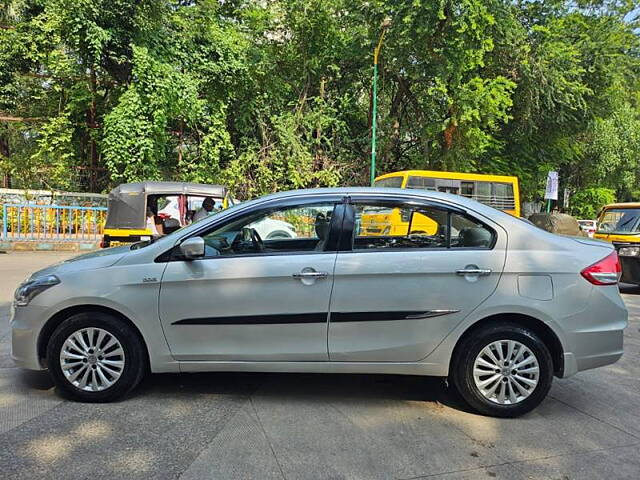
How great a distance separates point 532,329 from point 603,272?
2.23 feet

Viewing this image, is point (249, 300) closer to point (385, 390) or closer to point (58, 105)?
point (385, 390)

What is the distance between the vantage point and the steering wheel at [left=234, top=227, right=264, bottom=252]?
4031 millimetres

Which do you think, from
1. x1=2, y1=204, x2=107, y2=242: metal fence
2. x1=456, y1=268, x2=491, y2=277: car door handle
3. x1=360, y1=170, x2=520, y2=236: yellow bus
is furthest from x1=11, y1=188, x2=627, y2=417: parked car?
x1=2, y1=204, x2=107, y2=242: metal fence

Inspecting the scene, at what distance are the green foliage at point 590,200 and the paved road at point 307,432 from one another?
37.4 metres

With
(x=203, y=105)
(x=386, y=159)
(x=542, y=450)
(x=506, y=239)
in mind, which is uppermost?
(x=203, y=105)

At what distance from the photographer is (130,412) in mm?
3576

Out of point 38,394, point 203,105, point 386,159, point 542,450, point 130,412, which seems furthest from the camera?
point 386,159

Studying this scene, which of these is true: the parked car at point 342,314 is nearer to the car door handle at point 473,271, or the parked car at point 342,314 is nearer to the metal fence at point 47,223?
the car door handle at point 473,271

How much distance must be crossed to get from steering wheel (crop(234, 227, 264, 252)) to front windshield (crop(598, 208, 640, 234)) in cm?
847

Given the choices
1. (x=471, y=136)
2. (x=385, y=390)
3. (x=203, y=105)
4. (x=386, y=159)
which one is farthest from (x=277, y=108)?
(x=385, y=390)

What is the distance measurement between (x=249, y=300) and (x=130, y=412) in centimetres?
119

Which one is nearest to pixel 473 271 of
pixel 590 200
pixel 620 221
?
pixel 620 221

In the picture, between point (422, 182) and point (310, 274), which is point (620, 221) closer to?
point (422, 182)

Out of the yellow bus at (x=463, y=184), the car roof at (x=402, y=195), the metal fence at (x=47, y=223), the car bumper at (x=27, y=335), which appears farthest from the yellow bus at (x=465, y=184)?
the car bumper at (x=27, y=335)
